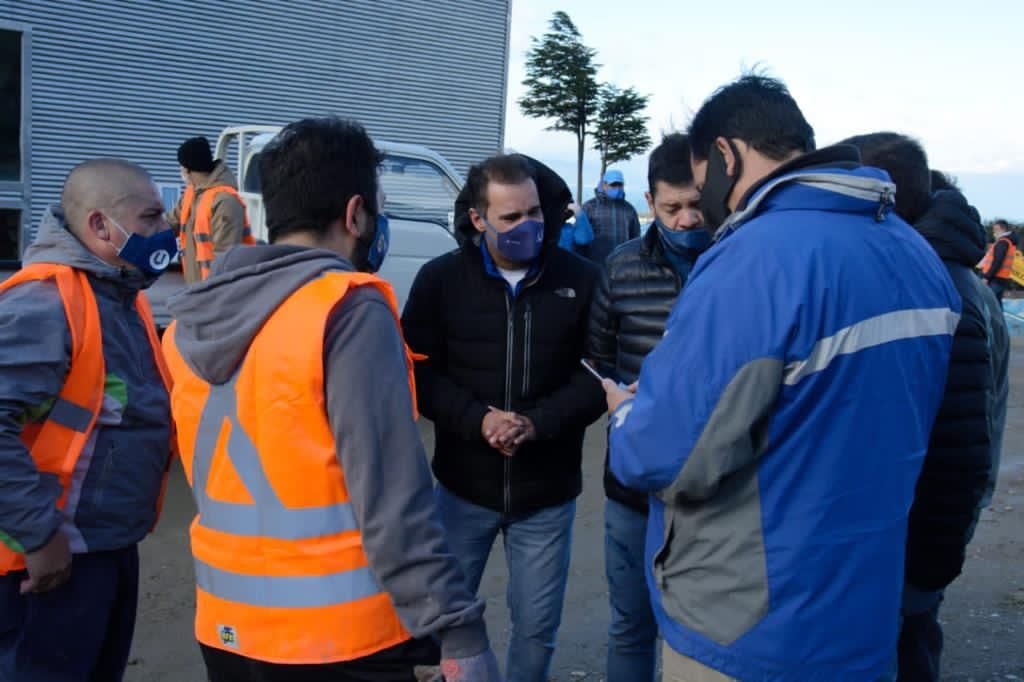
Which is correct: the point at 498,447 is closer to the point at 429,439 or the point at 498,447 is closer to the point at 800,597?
the point at 800,597

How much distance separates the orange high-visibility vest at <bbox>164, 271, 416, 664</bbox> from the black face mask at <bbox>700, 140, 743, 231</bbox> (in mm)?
841

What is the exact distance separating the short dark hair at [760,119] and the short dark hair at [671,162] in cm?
93

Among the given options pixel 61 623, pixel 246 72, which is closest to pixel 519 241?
pixel 61 623

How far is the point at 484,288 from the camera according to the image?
342 cm

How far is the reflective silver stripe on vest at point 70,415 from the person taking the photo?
103 inches

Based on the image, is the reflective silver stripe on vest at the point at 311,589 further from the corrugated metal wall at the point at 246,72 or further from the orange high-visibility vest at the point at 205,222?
the corrugated metal wall at the point at 246,72

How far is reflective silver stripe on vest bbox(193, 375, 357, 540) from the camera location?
1.92 m

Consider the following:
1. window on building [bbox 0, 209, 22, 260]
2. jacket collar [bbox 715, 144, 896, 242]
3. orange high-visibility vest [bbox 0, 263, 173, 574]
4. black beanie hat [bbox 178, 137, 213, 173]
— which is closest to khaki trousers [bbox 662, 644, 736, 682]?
jacket collar [bbox 715, 144, 896, 242]

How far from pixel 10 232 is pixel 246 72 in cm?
377

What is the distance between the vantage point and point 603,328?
3.39 meters

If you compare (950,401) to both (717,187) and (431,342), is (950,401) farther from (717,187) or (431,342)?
(431,342)

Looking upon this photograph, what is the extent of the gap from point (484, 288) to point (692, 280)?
A: 4.48ft

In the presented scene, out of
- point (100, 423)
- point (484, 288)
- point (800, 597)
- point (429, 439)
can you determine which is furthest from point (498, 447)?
point (429, 439)

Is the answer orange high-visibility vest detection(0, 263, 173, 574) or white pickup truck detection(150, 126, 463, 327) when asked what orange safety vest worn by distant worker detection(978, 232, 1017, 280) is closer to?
white pickup truck detection(150, 126, 463, 327)
